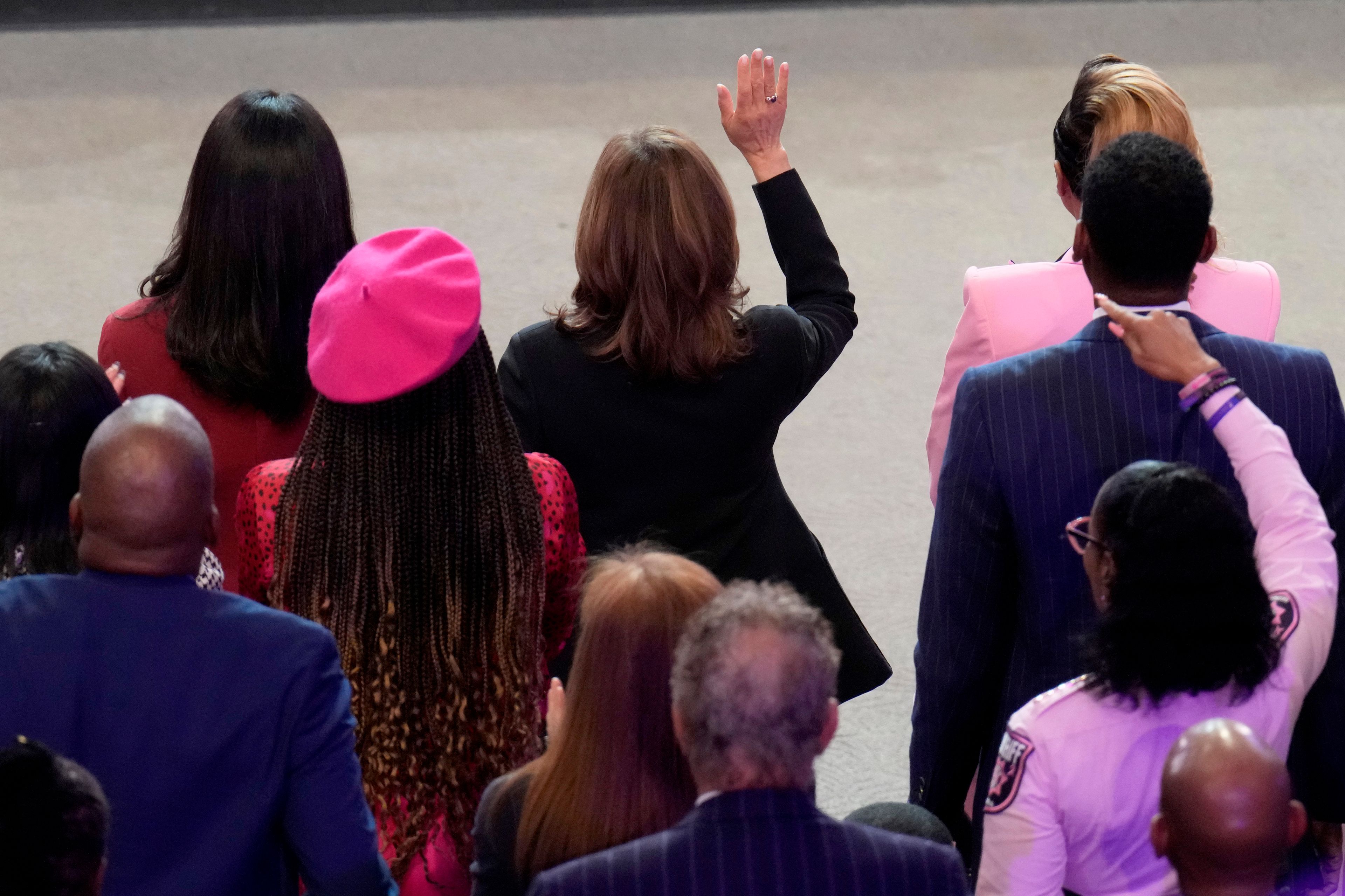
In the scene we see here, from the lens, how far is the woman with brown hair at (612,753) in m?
1.48

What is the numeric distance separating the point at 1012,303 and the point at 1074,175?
13.3 inches

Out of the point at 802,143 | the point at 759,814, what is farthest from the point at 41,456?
the point at 802,143

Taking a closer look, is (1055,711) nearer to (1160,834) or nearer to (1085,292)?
(1160,834)

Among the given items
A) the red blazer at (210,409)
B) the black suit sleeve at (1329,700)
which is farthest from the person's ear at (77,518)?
the black suit sleeve at (1329,700)

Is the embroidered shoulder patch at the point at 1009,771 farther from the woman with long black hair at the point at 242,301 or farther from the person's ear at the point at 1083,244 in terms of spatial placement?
the woman with long black hair at the point at 242,301

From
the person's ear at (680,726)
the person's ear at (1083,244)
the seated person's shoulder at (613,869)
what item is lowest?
the seated person's shoulder at (613,869)

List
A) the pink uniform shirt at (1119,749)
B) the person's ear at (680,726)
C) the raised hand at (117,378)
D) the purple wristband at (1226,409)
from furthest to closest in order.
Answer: the raised hand at (117,378)
the purple wristband at (1226,409)
the pink uniform shirt at (1119,749)
the person's ear at (680,726)

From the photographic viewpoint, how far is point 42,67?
5703mm

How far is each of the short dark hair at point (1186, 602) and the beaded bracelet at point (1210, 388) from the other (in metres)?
0.17

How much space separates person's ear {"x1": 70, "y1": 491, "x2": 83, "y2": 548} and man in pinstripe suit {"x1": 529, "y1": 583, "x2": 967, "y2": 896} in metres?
0.58

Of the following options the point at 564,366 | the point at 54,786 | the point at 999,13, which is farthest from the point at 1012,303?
the point at 999,13

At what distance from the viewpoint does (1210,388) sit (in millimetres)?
1733

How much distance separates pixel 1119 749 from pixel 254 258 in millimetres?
1307

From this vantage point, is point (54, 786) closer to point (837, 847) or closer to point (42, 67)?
point (837, 847)
